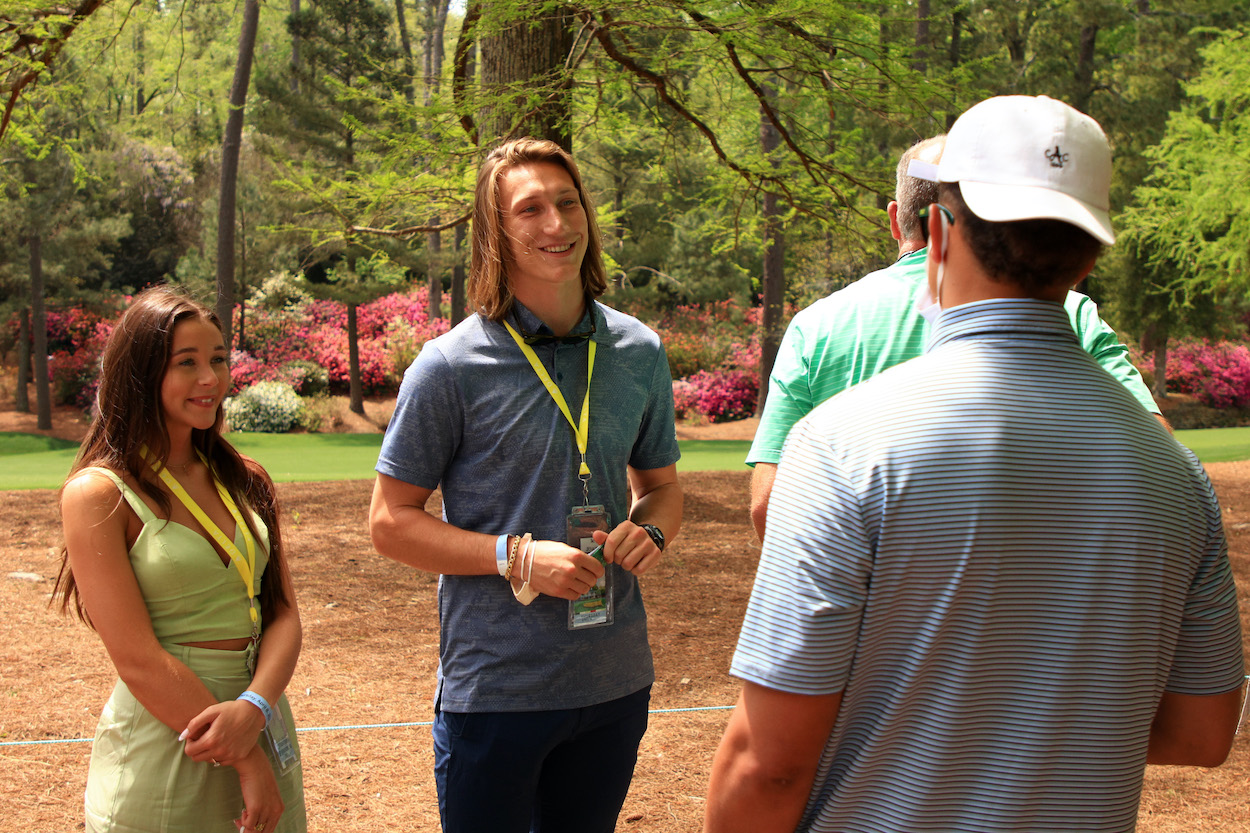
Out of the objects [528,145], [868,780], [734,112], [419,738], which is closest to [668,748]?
[419,738]

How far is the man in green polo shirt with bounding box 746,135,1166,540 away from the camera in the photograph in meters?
2.30

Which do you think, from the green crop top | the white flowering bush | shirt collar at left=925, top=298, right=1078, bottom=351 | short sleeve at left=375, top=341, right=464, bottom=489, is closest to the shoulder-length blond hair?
short sleeve at left=375, top=341, right=464, bottom=489

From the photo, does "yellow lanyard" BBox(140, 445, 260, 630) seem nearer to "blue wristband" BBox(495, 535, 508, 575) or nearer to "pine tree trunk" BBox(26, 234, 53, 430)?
"blue wristband" BBox(495, 535, 508, 575)

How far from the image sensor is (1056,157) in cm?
129

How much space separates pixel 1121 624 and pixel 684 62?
21.0 ft

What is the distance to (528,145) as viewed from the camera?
95.4 inches

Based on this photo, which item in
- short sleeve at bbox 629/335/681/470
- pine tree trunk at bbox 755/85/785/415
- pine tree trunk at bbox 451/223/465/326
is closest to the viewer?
short sleeve at bbox 629/335/681/470

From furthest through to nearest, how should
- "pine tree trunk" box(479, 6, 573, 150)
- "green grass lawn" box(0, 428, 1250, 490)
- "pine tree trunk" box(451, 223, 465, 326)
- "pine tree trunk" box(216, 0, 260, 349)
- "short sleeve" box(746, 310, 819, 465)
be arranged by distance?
1. "pine tree trunk" box(451, 223, 465, 326)
2. "pine tree trunk" box(216, 0, 260, 349)
3. "green grass lawn" box(0, 428, 1250, 490)
4. "pine tree trunk" box(479, 6, 573, 150)
5. "short sleeve" box(746, 310, 819, 465)

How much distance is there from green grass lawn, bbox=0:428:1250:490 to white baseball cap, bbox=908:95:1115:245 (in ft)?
39.8

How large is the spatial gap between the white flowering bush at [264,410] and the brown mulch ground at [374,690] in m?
10.8

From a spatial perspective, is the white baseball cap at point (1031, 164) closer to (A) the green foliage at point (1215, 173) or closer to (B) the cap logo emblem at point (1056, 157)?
(B) the cap logo emblem at point (1056, 157)

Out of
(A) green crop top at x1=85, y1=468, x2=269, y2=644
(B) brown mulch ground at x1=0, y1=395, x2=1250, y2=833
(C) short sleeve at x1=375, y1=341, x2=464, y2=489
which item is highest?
(C) short sleeve at x1=375, y1=341, x2=464, y2=489

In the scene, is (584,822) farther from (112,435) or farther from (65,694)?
(65,694)

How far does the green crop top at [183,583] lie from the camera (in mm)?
2229
